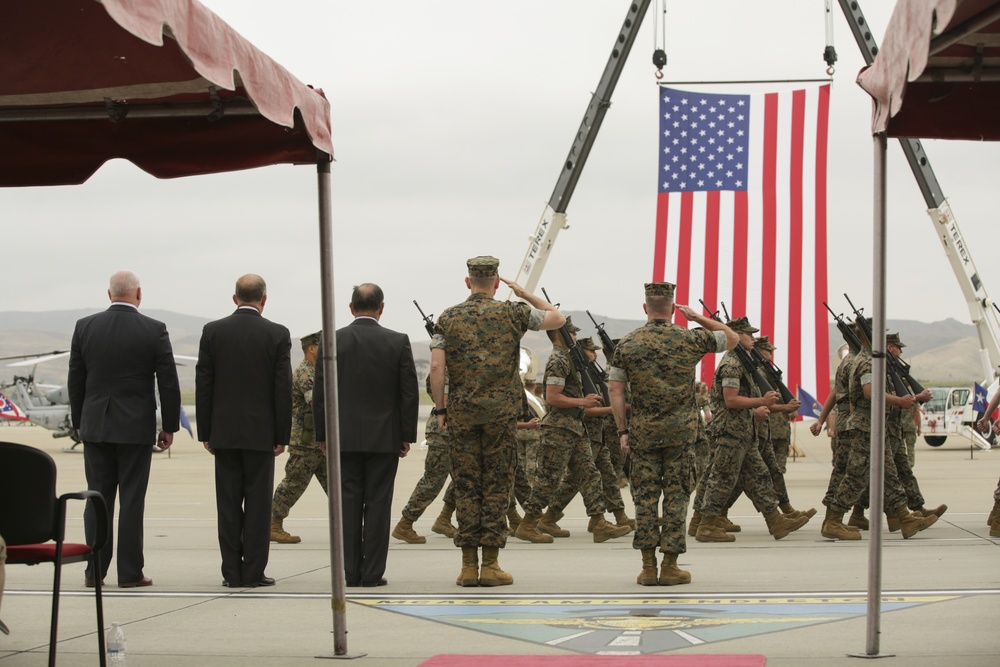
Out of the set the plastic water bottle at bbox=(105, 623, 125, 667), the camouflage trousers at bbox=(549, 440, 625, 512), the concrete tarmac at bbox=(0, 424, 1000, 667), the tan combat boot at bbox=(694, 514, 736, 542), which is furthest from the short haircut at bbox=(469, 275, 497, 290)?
the tan combat boot at bbox=(694, 514, 736, 542)

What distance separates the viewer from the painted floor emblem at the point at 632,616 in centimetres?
698

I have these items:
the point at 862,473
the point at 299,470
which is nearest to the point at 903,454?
the point at 862,473

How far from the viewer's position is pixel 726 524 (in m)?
13.2

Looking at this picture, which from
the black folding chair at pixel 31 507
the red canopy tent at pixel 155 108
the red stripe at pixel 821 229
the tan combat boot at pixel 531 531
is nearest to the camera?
the red canopy tent at pixel 155 108

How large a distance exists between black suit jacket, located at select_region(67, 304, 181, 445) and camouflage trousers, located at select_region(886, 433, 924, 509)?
21.6ft

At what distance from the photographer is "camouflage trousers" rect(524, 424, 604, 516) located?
12141 mm

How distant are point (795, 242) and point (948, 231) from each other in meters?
2.98

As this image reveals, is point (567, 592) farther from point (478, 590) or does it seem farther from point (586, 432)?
point (586, 432)

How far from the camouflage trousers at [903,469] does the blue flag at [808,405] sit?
370 inches

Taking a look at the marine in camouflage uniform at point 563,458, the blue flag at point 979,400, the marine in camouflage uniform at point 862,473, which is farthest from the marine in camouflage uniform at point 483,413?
the blue flag at point 979,400

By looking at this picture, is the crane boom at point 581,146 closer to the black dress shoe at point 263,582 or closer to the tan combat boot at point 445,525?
the tan combat boot at point 445,525

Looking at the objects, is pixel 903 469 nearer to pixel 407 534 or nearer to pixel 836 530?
pixel 836 530

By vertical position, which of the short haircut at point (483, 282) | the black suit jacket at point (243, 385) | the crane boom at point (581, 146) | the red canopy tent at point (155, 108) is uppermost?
the crane boom at point (581, 146)

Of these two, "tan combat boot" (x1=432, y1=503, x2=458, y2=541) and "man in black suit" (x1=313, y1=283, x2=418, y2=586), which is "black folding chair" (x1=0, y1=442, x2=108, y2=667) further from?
"tan combat boot" (x1=432, y1=503, x2=458, y2=541)
